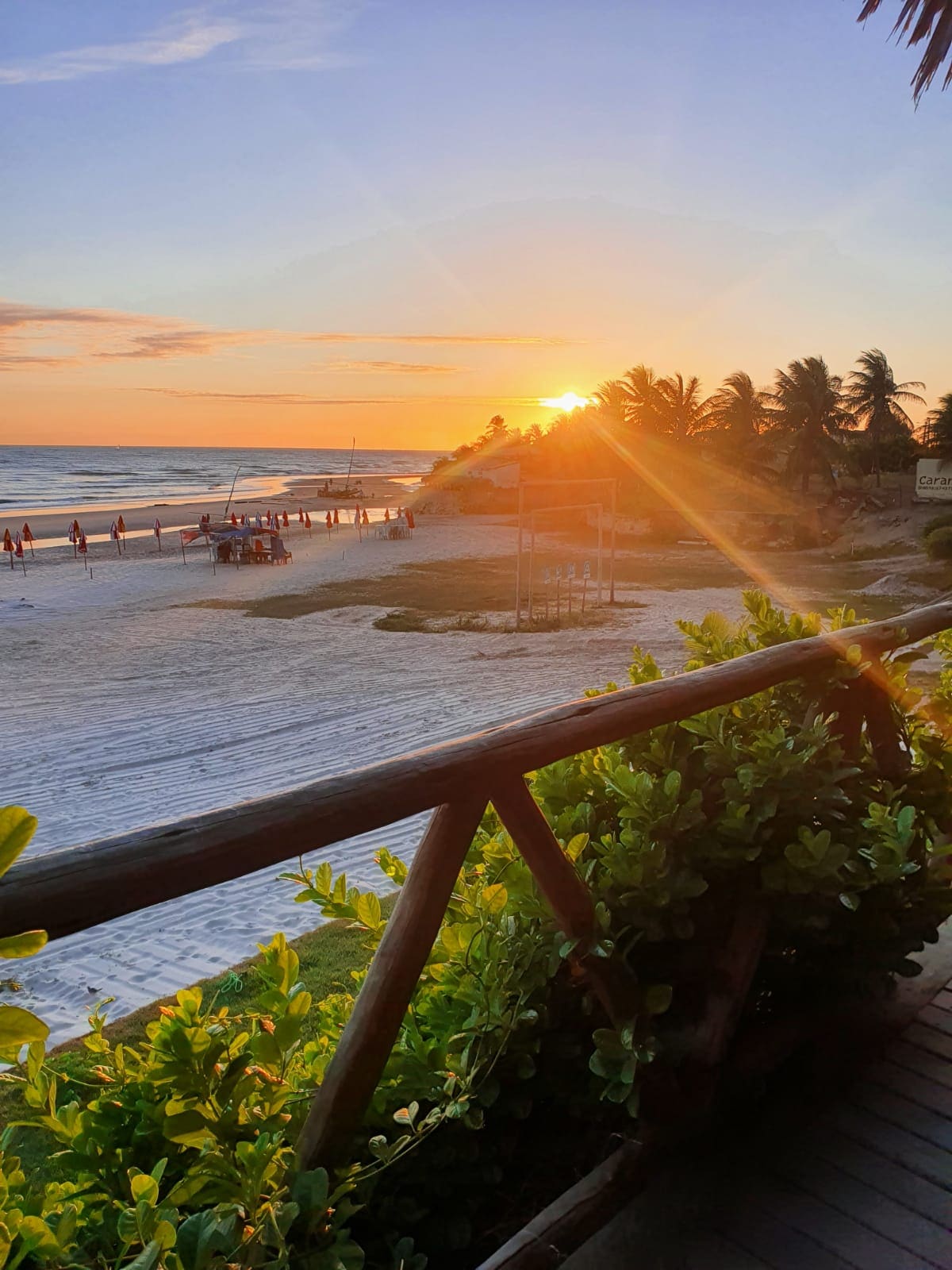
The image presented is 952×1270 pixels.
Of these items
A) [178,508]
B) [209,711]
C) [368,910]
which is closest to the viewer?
[368,910]

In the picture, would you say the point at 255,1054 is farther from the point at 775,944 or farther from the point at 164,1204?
the point at 775,944

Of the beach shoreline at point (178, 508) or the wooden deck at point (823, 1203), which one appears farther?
the beach shoreline at point (178, 508)

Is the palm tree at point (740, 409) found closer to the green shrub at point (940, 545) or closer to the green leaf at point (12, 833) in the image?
the green shrub at point (940, 545)

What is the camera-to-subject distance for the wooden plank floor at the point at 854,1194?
196 cm

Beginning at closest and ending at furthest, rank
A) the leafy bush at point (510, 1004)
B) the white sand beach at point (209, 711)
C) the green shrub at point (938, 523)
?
the leafy bush at point (510, 1004) → the white sand beach at point (209, 711) → the green shrub at point (938, 523)

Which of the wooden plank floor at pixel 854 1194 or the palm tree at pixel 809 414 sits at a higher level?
the palm tree at pixel 809 414

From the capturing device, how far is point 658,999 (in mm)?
1991

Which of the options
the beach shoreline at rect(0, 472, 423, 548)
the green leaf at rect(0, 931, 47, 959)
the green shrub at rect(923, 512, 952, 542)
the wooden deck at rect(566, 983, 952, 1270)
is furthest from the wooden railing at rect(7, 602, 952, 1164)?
the beach shoreline at rect(0, 472, 423, 548)

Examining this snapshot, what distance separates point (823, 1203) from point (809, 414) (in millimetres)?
47228

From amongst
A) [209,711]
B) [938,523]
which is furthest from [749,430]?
[209,711]

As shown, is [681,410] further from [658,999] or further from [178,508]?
[658,999]

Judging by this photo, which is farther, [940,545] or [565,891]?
[940,545]

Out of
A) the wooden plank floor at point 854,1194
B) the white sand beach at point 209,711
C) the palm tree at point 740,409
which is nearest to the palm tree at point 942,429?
the palm tree at point 740,409

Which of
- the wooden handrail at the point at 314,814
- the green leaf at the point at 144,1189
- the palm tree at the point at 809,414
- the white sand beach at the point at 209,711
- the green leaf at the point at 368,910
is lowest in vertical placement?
the white sand beach at the point at 209,711
